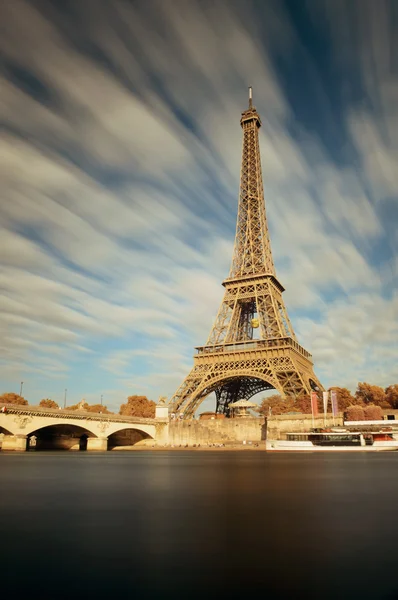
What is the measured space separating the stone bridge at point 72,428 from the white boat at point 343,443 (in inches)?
1055

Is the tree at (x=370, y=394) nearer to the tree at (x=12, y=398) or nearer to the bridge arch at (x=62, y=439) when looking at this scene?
the bridge arch at (x=62, y=439)

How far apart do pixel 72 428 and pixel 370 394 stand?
198 ft

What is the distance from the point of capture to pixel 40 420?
66562mm

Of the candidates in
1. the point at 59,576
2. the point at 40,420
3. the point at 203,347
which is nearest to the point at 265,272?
the point at 203,347

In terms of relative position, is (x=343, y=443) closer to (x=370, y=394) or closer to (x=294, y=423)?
(x=294, y=423)

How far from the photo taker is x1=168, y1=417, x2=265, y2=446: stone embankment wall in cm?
9006

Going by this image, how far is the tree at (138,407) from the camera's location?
13212 centimetres

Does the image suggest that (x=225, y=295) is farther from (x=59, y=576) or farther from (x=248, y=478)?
(x=59, y=576)

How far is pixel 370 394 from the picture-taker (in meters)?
100

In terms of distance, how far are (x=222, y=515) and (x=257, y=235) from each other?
297 ft

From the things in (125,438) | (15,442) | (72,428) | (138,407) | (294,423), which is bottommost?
(125,438)

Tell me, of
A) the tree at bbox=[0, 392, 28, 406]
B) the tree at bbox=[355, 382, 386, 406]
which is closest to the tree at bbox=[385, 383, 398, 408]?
the tree at bbox=[355, 382, 386, 406]

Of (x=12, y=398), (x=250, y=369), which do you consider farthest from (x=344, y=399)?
(x=12, y=398)

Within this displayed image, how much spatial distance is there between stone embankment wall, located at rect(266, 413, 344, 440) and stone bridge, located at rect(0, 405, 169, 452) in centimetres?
2070
